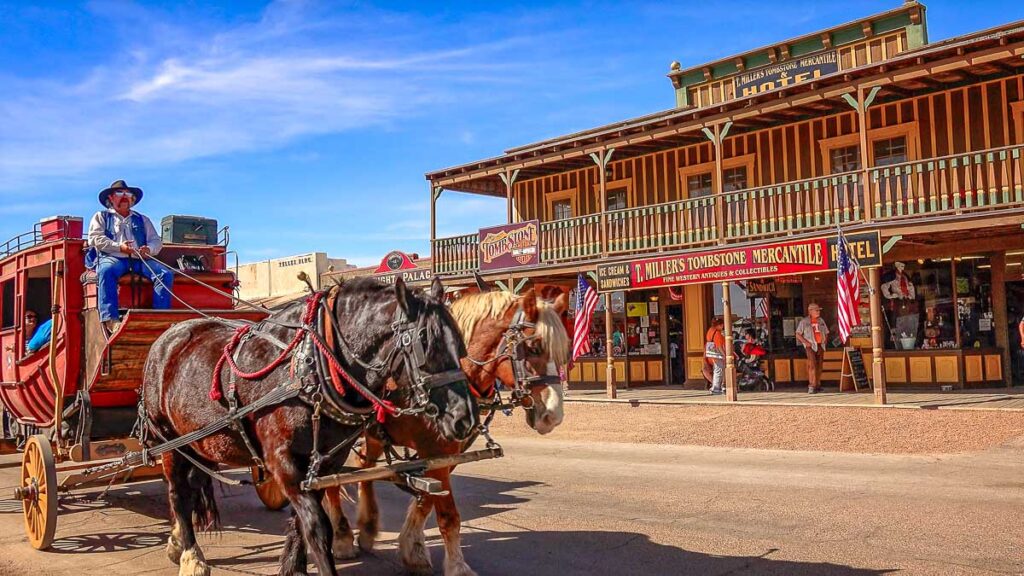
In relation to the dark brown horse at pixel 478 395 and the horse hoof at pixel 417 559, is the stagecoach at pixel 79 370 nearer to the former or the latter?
the dark brown horse at pixel 478 395

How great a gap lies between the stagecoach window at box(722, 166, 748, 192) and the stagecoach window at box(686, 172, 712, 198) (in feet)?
1.55

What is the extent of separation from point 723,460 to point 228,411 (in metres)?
8.28

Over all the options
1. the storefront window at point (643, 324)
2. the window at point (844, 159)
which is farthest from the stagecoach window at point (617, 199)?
the window at point (844, 159)

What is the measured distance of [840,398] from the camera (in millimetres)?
16500

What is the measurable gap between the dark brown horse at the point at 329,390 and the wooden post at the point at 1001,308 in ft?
52.0

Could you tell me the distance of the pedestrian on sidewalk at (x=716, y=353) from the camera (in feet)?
63.1

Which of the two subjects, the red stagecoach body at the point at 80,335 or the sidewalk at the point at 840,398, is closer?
the red stagecoach body at the point at 80,335

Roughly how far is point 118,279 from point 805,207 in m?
14.0

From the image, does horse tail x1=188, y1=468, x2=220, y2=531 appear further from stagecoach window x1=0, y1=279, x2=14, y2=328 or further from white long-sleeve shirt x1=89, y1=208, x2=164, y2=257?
stagecoach window x1=0, y1=279, x2=14, y2=328

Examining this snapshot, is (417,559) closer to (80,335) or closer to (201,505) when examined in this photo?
(201,505)

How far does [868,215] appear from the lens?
52.0 feet

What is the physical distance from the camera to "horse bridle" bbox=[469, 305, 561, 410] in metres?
5.87

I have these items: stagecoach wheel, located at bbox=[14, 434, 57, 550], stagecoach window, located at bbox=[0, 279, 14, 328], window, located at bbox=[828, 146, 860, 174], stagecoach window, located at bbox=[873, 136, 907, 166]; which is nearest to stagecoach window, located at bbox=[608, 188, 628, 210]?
window, located at bbox=[828, 146, 860, 174]

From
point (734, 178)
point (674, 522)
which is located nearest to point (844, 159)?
point (734, 178)
